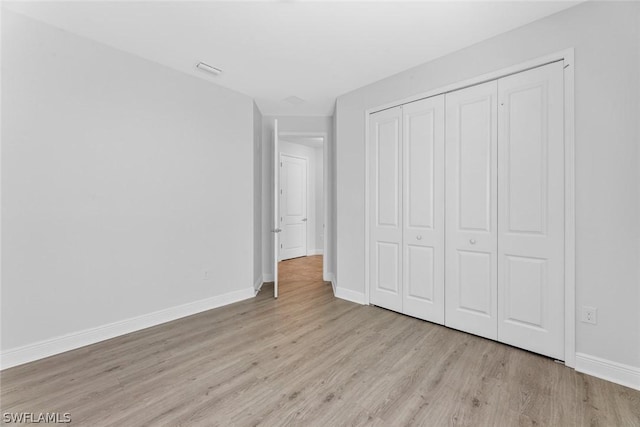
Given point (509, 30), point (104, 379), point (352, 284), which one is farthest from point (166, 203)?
point (509, 30)

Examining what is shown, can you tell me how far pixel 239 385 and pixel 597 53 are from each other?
334 centimetres

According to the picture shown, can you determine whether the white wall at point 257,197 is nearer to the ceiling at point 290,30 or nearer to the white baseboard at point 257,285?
the white baseboard at point 257,285

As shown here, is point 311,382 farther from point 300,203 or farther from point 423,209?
point 300,203

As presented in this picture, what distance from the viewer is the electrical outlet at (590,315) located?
193cm

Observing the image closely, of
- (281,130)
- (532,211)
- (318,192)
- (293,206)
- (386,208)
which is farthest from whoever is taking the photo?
(318,192)

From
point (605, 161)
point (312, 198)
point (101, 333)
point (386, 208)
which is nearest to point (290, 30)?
point (386, 208)

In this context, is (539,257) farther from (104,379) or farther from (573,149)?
(104,379)

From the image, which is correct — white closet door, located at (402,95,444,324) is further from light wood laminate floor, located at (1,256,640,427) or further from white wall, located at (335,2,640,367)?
white wall, located at (335,2,640,367)

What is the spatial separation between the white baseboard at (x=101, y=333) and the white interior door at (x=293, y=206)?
2868 mm

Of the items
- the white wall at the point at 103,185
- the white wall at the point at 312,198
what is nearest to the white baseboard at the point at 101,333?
the white wall at the point at 103,185

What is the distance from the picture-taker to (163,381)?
1.89m

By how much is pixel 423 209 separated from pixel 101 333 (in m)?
3.24

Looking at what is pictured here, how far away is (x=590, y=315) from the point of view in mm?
1950

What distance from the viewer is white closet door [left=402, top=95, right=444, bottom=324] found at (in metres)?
2.75
